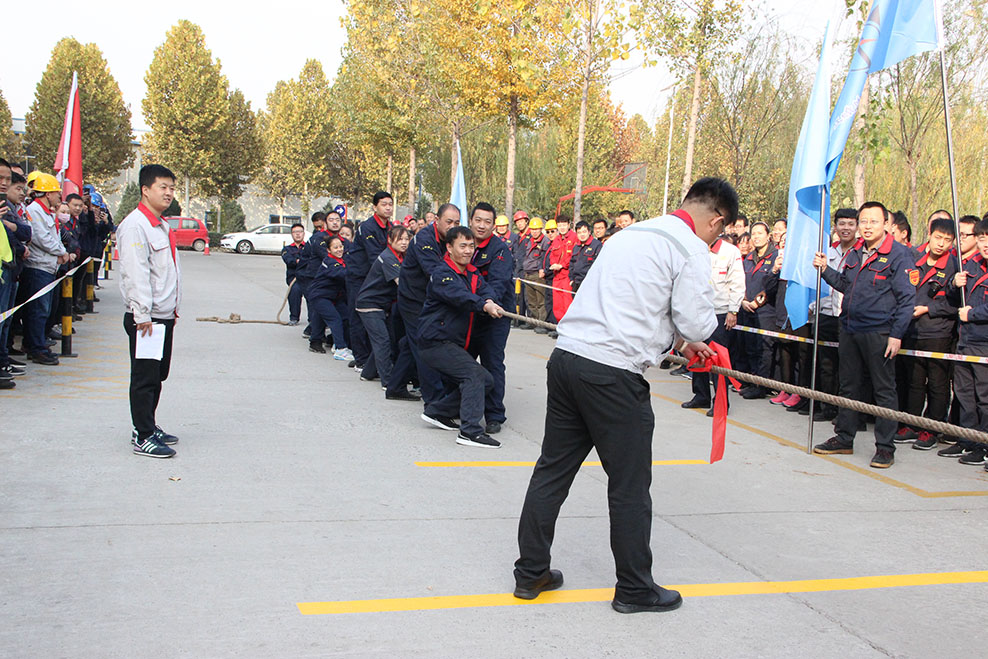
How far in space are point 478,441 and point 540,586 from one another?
2.84 m

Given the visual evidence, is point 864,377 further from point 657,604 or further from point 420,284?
point 657,604

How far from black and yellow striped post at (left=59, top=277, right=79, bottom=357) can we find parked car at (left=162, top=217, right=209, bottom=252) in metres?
27.4

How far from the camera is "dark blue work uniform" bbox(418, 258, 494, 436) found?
6867mm

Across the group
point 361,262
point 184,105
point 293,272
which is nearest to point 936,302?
point 361,262

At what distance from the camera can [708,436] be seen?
7.54m

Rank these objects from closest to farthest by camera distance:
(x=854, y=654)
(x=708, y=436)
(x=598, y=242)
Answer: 1. (x=854, y=654)
2. (x=708, y=436)
3. (x=598, y=242)

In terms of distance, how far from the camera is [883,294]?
673 centimetres

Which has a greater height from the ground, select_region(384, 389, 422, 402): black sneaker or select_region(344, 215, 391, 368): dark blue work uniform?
select_region(344, 215, 391, 368): dark blue work uniform

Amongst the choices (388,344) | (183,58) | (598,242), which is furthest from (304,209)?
(388,344)

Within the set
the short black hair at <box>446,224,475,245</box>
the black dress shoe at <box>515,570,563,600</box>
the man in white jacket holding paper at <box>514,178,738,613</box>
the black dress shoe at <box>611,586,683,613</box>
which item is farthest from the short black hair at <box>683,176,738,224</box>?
the short black hair at <box>446,224,475,245</box>

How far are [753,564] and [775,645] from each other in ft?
3.11

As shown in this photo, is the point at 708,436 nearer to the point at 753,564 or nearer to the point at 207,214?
the point at 753,564

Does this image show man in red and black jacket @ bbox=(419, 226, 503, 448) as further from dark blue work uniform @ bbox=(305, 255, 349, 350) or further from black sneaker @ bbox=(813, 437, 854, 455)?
dark blue work uniform @ bbox=(305, 255, 349, 350)

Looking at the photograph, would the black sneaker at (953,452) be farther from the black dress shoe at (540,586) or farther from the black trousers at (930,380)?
the black dress shoe at (540,586)
